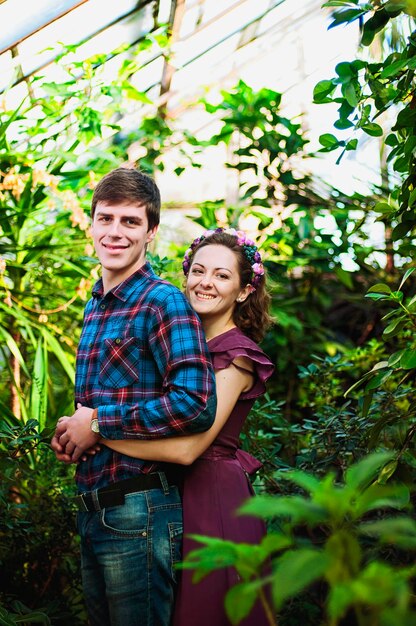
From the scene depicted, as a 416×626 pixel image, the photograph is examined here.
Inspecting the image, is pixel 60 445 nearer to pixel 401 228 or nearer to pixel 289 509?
pixel 401 228

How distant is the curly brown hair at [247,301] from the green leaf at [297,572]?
145cm

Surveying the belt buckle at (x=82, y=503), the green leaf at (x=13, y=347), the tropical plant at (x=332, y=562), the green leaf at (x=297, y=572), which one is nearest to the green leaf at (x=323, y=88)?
the belt buckle at (x=82, y=503)

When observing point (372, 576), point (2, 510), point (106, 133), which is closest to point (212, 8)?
point (106, 133)

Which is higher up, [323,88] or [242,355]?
[323,88]

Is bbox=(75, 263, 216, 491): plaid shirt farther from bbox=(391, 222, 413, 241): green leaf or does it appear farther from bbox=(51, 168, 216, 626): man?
bbox=(391, 222, 413, 241): green leaf

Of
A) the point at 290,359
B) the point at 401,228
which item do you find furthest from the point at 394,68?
the point at 290,359

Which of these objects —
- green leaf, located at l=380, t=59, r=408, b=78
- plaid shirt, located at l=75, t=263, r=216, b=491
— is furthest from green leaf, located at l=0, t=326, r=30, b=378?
green leaf, located at l=380, t=59, r=408, b=78

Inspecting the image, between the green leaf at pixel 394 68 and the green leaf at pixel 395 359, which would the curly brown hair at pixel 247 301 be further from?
the green leaf at pixel 394 68

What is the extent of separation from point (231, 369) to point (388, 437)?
3.69ft

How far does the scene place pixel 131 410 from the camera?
5.74 ft

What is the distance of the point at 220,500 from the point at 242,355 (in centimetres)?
34

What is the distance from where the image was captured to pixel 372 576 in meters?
0.71

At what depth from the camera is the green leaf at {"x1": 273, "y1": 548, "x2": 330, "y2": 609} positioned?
0.72 metres

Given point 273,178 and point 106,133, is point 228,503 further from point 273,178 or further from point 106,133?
point 106,133
